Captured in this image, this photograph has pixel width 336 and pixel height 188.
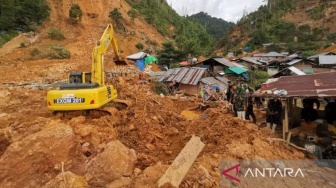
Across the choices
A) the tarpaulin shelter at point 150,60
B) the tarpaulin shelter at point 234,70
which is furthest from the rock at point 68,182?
the tarpaulin shelter at point 150,60

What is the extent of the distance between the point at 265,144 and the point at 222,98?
9.80 metres

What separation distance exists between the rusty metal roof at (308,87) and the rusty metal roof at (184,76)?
1059 centimetres

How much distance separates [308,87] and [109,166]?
6.11m

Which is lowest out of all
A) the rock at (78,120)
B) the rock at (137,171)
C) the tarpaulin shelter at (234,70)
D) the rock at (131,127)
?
the rock at (137,171)

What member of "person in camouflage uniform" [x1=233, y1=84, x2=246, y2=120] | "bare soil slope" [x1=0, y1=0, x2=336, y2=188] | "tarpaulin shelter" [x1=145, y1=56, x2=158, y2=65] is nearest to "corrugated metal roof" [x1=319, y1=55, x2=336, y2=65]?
"tarpaulin shelter" [x1=145, y1=56, x2=158, y2=65]

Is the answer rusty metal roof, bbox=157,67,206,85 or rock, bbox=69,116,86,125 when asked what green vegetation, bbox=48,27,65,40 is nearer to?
rusty metal roof, bbox=157,67,206,85

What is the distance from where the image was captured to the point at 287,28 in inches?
2309

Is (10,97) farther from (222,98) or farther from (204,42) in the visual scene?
(204,42)

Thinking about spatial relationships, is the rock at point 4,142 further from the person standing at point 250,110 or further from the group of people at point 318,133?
the person standing at point 250,110

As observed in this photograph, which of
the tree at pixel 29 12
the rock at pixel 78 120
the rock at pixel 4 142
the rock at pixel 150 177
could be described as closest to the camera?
the rock at pixel 150 177

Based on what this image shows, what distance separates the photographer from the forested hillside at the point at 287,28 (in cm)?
5144

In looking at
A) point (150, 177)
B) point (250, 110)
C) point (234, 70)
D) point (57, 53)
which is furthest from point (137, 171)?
point (234, 70)

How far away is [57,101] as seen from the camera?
7043 mm

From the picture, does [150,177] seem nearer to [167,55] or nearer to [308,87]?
[308,87]
